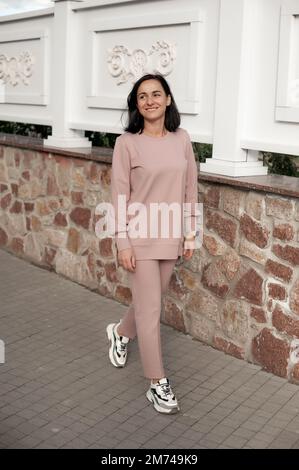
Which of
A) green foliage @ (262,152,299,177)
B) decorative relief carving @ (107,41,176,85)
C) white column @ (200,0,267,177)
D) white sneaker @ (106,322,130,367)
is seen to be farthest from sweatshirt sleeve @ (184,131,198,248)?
green foliage @ (262,152,299,177)

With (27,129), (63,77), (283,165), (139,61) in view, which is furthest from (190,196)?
(27,129)

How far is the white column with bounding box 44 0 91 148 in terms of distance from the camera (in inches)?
247

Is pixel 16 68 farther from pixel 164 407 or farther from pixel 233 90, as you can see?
pixel 164 407

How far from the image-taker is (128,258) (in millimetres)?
3746

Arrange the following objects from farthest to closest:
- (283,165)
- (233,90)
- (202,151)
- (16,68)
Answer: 1. (16,68)
2. (202,151)
3. (283,165)
4. (233,90)

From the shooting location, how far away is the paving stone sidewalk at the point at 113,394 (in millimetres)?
3555

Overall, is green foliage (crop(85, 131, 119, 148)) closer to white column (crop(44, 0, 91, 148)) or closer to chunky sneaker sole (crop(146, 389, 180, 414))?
white column (crop(44, 0, 91, 148))

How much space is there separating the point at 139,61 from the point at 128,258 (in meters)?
2.28

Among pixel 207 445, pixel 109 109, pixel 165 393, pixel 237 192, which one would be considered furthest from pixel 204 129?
pixel 207 445

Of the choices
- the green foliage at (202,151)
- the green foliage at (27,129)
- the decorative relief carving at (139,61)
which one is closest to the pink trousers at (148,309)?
the decorative relief carving at (139,61)

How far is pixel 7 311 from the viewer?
17.9 ft

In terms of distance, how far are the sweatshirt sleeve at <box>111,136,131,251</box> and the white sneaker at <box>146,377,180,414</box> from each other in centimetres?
78

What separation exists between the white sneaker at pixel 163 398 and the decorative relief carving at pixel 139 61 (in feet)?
7.29
